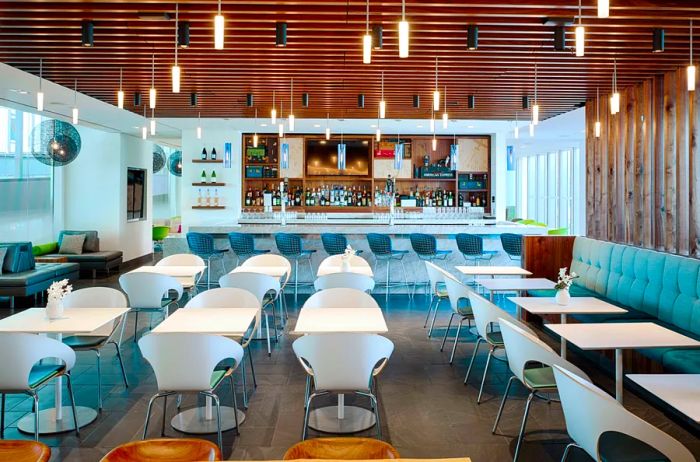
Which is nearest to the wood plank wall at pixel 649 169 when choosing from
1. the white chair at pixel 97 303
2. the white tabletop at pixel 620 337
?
the white tabletop at pixel 620 337

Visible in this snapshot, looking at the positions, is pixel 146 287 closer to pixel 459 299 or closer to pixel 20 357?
pixel 20 357

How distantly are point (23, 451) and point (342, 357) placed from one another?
170 centimetres

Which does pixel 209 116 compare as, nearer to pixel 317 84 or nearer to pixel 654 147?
pixel 317 84

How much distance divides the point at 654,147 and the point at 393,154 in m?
7.42

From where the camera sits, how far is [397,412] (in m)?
4.42

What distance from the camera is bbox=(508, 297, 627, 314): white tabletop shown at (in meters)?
4.60

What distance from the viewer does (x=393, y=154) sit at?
13.7 meters

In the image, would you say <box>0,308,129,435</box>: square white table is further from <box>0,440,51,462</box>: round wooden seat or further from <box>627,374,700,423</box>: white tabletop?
<box>627,374,700,423</box>: white tabletop

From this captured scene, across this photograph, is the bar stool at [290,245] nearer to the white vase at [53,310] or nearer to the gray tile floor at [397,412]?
the gray tile floor at [397,412]

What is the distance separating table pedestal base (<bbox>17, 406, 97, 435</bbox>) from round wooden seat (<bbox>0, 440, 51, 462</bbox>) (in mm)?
1845

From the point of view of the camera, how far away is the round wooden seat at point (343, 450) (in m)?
2.07

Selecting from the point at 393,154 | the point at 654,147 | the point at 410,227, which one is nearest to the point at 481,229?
the point at 410,227

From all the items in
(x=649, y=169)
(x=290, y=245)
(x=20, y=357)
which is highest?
(x=649, y=169)

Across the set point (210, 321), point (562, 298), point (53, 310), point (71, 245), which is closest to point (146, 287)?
point (53, 310)
